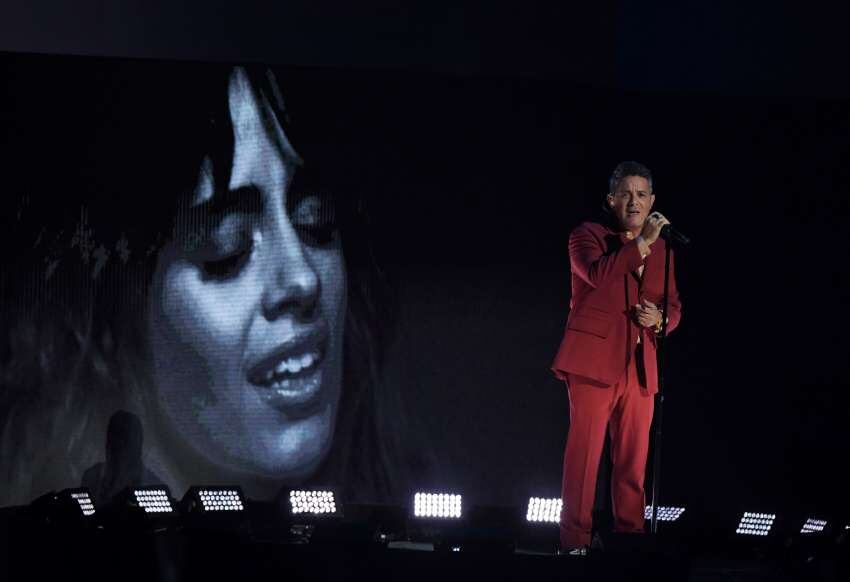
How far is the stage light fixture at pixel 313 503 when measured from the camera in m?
5.16

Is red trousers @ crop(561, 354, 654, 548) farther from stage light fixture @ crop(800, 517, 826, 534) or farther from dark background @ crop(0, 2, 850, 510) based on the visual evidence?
dark background @ crop(0, 2, 850, 510)

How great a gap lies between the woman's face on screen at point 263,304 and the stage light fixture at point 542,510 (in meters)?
1.33

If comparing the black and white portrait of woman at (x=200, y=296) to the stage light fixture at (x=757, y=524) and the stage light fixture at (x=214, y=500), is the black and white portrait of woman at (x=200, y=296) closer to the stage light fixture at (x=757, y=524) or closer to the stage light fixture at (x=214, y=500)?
the stage light fixture at (x=214, y=500)

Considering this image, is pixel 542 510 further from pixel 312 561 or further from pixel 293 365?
pixel 312 561

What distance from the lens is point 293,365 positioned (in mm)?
5980

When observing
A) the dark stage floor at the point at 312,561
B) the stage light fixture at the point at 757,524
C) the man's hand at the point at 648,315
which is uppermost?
the man's hand at the point at 648,315

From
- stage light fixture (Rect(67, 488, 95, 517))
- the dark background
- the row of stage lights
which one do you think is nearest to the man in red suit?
the row of stage lights

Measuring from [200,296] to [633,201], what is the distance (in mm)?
2633

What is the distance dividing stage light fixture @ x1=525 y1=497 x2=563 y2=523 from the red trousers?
0.79 meters

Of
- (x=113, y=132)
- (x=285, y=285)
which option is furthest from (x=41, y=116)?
(x=285, y=285)

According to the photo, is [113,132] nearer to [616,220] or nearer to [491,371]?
[491,371]

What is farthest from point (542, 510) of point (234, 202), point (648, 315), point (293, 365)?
point (234, 202)

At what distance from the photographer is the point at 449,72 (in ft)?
19.6

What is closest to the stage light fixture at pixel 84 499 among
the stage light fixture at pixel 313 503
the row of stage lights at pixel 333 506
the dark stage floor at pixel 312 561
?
the row of stage lights at pixel 333 506
